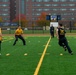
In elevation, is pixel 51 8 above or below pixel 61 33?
below

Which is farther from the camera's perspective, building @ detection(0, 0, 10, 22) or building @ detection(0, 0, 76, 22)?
building @ detection(0, 0, 10, 22)

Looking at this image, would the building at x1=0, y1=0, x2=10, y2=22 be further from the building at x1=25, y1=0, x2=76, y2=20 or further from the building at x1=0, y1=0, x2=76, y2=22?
the building at x1=25, y1=0, x2=76, y2=20

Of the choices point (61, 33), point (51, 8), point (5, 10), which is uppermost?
point (61, 33)

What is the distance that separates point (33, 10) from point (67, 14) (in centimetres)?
1738

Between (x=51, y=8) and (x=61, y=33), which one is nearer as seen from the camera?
(x=61, y=33)

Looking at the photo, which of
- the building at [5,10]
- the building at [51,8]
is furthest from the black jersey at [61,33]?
the building at [5,10]

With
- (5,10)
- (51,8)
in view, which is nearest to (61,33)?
(51,8)

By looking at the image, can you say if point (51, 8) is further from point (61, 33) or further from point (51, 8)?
point (61, 33)

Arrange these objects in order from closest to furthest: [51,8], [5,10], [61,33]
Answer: [61,33], [51,8], [5,10]

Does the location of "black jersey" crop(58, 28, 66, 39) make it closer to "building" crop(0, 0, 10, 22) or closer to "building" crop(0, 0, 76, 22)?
"building" crop(0, 0, 76, 22)

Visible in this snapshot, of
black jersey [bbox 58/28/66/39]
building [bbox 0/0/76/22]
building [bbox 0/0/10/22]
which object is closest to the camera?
black jersey [bbox 58/28/66/39]

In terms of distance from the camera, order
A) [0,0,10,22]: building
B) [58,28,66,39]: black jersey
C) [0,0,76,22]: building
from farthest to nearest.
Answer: [0,0,10,22]: building, [0,0,76,22]: building, [58,28,66,39]: black jersey

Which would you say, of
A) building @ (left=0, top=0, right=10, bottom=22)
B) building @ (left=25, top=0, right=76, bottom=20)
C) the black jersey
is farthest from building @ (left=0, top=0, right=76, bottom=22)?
the black jersey

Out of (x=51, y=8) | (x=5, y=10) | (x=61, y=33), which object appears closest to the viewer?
(x=61, y=33)
